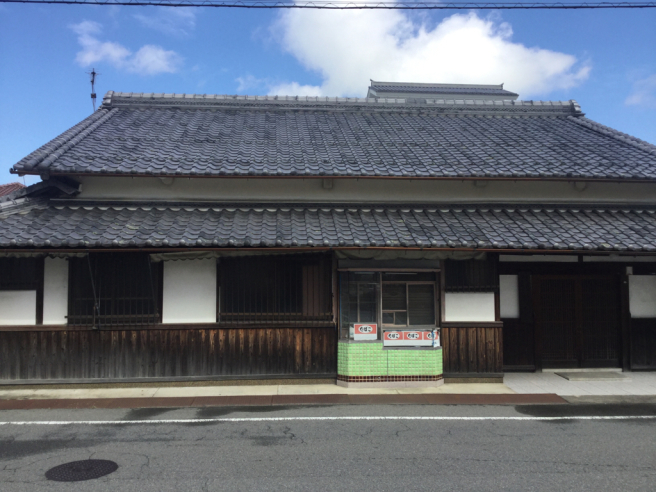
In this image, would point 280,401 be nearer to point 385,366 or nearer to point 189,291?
point 385,366

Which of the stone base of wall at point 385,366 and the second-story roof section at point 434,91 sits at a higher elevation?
the second-story roof section at point 434,91

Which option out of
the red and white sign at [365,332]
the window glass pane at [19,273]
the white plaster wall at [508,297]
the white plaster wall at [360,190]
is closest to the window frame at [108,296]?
the window glass pane at [19,273]

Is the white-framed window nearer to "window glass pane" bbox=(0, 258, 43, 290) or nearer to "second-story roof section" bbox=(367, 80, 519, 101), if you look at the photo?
"window glass pane" bbox=(0, 258, 43, 290)

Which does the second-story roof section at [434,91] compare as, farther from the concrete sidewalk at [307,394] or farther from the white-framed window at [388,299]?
the concrete sidewalk at [307,394]

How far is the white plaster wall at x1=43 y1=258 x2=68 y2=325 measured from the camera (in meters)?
9.45

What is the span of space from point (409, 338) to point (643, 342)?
6055 millimetres

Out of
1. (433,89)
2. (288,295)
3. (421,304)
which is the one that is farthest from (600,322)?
(433,89)

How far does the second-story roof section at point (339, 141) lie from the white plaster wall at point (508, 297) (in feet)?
8.26

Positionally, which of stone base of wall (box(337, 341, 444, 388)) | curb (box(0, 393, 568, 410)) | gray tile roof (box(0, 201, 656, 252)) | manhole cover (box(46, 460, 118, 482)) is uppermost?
gray tile roof (box(0, 201, 656, 252))

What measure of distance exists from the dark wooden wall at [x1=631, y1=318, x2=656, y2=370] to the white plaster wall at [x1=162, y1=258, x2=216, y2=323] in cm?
990

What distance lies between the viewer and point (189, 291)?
9.75m

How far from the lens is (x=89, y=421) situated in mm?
7480

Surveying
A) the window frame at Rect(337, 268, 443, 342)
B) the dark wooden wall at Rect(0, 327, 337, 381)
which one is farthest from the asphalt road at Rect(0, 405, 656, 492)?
the window frame at Rect(337, 268, 443, 342)

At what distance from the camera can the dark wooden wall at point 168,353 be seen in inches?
367
